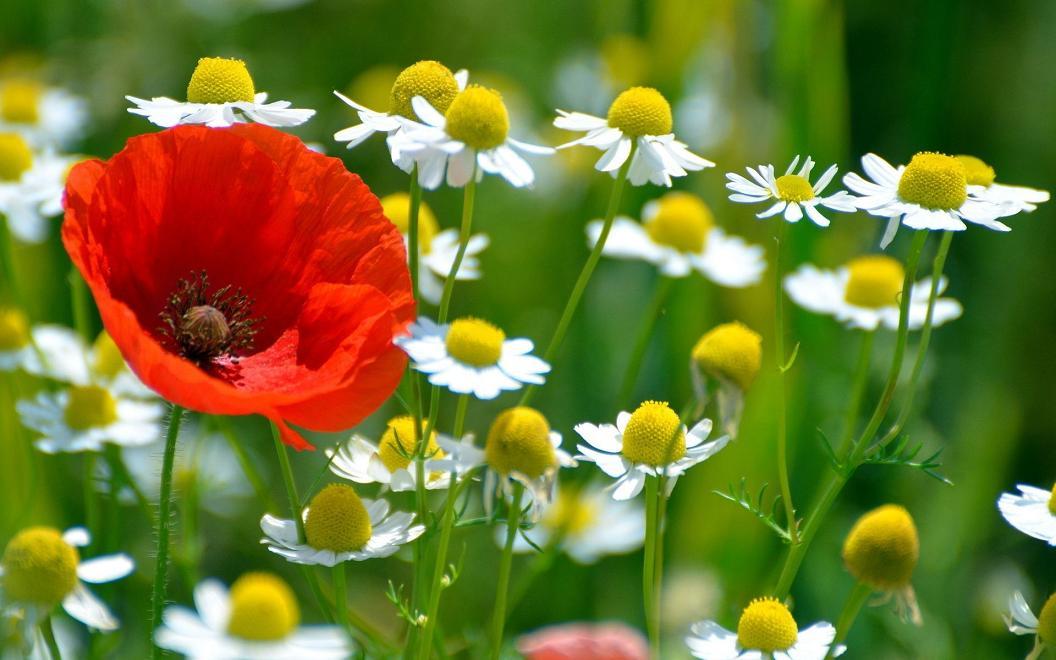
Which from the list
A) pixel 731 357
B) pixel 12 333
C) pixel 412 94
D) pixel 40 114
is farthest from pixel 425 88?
pixel 40 114

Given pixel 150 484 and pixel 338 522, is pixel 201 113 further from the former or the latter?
pixel 150 484

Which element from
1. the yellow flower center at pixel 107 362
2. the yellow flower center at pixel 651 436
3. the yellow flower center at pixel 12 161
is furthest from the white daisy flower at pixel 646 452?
the yellow flower center at pixel 12 161

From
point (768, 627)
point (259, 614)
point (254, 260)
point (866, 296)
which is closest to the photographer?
Result: point (259, 614)

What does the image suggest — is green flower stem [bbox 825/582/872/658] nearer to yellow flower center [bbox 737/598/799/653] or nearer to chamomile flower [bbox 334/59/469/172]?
yellow flower center [bbox 737/598/799/653]

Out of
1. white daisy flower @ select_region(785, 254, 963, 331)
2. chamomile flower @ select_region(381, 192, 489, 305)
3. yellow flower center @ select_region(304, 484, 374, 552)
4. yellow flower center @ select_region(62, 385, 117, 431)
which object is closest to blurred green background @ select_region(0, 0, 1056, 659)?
yellow flower center @ select_region(62, 385, 117, 431)

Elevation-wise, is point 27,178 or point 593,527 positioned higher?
point 27,178

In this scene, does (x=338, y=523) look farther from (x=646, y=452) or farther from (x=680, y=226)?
(x=680, y=226)
